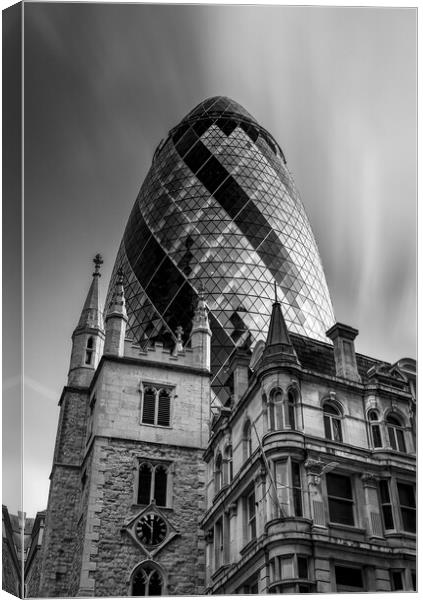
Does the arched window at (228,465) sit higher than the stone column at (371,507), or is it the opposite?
the arched window at (228,465)

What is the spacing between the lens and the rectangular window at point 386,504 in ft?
51.5

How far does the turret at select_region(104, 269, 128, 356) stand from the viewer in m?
25.8

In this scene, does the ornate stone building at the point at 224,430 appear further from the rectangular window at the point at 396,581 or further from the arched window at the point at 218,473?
the arched window at the point at 218,473

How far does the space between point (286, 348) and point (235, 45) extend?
6246 millimetres

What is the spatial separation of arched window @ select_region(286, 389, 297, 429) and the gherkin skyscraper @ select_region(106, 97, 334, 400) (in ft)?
45.8

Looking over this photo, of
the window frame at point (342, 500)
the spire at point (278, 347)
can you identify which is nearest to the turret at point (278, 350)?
the spire at point (278, 347)

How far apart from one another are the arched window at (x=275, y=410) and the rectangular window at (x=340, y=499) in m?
1.38

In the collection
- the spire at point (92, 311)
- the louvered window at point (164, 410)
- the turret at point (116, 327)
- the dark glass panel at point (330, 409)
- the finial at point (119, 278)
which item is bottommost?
the dark glass panel at point (330, 409)

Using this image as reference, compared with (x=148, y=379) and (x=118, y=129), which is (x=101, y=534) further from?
(x=118, y=129)

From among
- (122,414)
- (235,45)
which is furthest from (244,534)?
(235,45)

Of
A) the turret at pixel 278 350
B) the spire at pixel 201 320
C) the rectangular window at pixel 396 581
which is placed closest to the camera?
the rectangular window at pixel 396 581

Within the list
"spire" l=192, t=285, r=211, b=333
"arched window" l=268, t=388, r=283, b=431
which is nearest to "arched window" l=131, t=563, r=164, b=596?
"arched window" l=268, t=388, r=283, b=431

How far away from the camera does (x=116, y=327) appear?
26.6m

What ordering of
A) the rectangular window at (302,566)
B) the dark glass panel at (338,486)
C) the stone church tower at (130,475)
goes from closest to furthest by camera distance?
the rectangular window at (302,566) < the dark glass panel at (338,486) < the stone church tower at (130,475)
